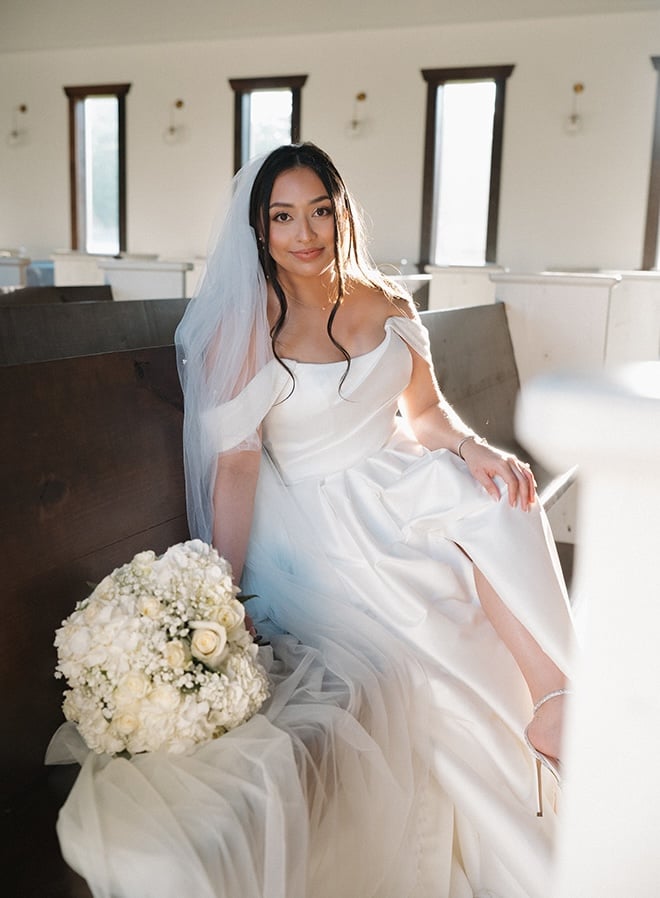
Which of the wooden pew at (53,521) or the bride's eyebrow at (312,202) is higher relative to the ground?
the bride's eyebrow at (312,202)

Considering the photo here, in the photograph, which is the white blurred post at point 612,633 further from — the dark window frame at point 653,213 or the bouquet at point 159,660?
the dark window frame at point 653,213

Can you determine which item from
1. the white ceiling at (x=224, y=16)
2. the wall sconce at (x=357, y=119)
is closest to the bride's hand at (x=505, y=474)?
the white ceiling at (x=224, y=16)

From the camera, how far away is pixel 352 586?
1.84 meters

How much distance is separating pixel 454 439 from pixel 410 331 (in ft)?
0.88

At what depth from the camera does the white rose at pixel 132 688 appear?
Result: 1.24 m

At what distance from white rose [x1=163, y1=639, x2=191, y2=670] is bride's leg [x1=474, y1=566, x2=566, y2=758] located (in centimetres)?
73

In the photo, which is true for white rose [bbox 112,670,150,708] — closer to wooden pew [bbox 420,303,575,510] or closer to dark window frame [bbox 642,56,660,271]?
wooden pew [bbox 420,303,575,510]

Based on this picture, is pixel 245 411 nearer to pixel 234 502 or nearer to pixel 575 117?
pixel 234 502

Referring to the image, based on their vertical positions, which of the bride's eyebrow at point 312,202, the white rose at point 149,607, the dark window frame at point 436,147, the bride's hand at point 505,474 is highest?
the dark window frame at point 436,147

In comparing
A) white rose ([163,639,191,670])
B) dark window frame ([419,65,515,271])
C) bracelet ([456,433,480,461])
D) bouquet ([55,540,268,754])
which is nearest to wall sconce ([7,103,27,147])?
dark window frame ([419,65,515,271])

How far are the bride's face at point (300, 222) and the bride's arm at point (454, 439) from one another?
34 cm

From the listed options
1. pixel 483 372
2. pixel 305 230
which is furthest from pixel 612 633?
A: pixel 483 372

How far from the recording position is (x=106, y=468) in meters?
1.63

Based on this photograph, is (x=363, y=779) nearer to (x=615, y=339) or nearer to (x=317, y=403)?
(x=317, y=403)
